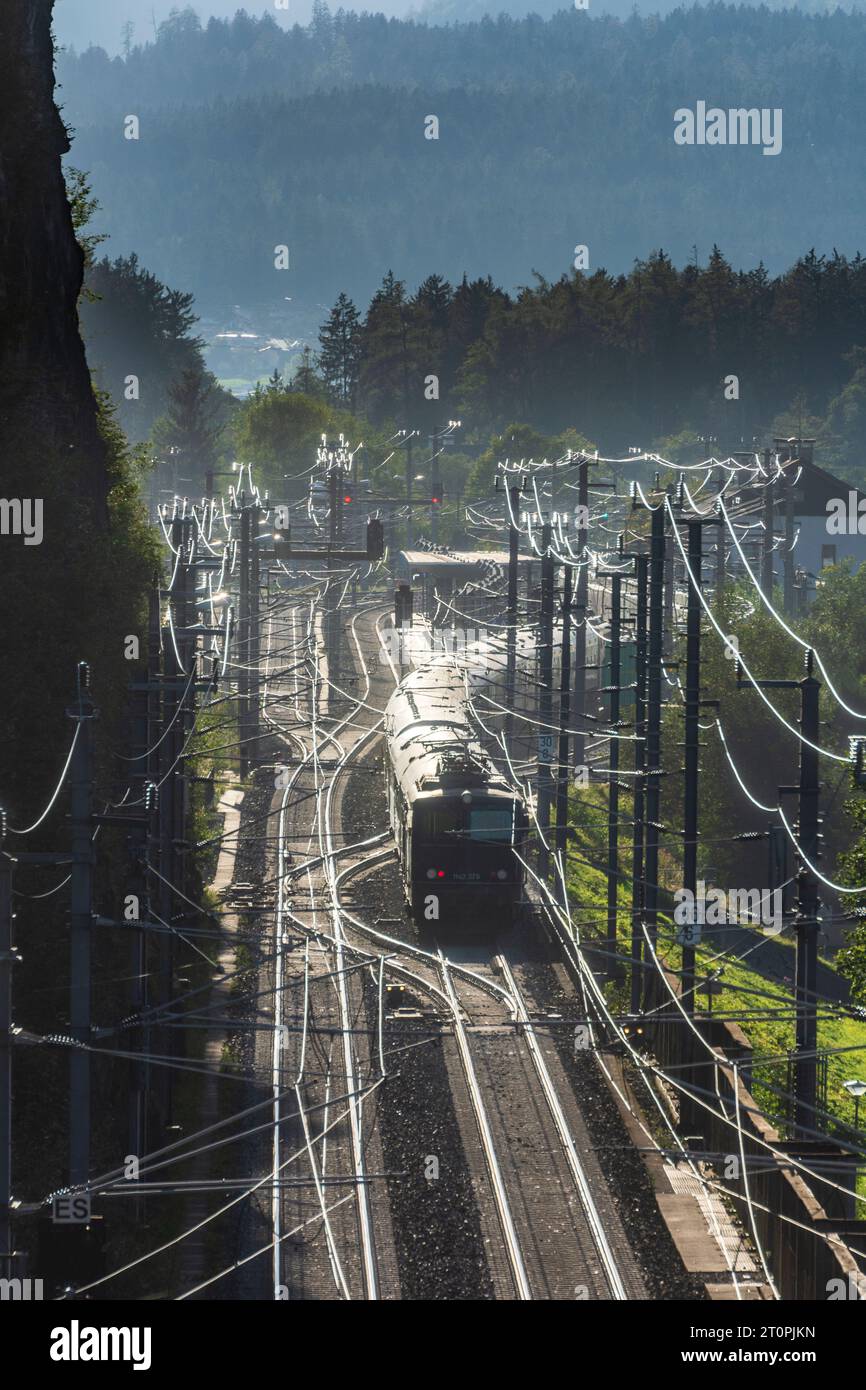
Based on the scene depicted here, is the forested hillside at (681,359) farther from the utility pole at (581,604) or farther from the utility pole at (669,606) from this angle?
the utility pole at (581,604)

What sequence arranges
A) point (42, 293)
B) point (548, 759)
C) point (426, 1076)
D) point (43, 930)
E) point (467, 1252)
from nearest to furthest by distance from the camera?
1. point (467, 1252)
2. point (43, 930)
3. point (426, 1076)
4. point (42, 293)
5. point (548, 759)

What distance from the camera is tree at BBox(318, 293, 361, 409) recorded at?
12206 cm

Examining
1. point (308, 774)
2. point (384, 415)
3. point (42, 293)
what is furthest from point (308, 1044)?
point (384, 415)

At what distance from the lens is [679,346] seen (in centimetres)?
10044

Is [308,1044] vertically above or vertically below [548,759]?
below

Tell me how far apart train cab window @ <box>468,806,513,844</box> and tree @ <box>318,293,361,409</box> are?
317 feet

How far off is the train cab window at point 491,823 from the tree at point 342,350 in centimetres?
9668

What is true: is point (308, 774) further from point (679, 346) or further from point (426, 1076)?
point (679, 346)

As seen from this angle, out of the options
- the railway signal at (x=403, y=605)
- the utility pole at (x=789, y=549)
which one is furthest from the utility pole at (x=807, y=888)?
the utility pole at (x=789, y=549)

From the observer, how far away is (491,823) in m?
26.2

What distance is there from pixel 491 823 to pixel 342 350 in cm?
10198

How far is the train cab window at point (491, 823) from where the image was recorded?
2606 centimetres

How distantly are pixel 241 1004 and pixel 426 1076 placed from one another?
3.83m

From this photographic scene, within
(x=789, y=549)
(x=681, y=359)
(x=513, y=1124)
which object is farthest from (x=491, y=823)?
(x=681, y=359)
